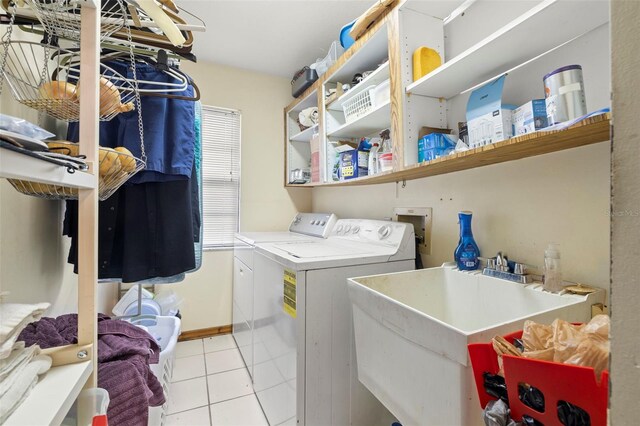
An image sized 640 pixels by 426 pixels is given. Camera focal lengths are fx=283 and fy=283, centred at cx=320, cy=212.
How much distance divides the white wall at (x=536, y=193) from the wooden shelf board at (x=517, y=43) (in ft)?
0.21

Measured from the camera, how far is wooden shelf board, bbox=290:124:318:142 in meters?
2.54

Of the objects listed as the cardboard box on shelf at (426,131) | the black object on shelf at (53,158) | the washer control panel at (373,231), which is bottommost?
the washer control panel at (373,231)

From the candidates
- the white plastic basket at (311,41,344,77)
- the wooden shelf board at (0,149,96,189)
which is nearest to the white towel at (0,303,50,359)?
the wooden shelf board at (0,149,96,189)

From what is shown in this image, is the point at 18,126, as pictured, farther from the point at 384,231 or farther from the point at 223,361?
the point at 223,361

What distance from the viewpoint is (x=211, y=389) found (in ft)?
6.64

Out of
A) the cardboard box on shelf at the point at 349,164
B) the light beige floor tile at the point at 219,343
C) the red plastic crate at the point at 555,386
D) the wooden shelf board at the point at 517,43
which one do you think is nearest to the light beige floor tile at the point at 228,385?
the light beige floor tile at the point at 219,343

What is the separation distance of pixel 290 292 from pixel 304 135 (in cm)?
181

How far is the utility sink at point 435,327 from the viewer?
740mm

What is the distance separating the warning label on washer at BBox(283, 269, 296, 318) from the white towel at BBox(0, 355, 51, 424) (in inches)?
36.6

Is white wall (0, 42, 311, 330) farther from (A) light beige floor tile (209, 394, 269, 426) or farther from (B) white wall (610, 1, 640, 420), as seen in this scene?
(B) white wall (610, 1, 640, 420)

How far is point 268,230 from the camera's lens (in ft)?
9.89

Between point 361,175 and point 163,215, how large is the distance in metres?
1.22

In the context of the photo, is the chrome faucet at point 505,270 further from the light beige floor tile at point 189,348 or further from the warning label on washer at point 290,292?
the light beige floor tile at point 189,348

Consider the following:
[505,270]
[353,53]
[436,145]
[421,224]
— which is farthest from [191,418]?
[353,53]
